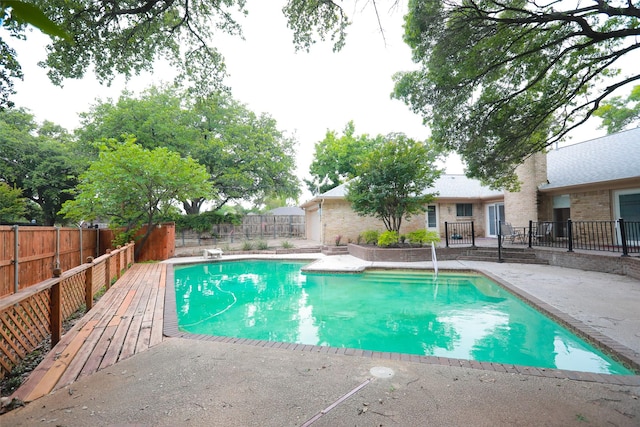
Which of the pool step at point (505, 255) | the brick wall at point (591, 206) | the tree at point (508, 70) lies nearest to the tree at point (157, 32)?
the tree at point (508, 70)

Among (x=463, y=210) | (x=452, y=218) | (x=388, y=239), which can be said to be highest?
(x=463, y=210)

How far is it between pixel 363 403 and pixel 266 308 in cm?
447

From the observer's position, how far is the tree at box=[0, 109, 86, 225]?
18922 mm

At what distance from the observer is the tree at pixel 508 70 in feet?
19.7

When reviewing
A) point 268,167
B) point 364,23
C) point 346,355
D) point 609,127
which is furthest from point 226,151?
point 609,127

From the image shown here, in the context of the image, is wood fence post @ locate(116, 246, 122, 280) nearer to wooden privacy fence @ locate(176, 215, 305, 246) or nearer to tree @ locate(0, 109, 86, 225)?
wooden privacy fence @ locate(176, 215, 305, 246)

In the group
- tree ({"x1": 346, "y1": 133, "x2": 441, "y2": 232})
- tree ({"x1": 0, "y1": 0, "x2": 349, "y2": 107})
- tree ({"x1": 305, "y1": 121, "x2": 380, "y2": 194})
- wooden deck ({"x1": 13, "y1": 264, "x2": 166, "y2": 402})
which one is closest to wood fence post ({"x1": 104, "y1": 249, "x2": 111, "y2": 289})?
wooden deck ({"x1": 13, "y1": 264, "x2": 166, "y2": 402})

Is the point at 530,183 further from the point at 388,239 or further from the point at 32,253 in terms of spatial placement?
the point at 32,253

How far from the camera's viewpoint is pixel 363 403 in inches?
98.0

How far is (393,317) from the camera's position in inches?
230

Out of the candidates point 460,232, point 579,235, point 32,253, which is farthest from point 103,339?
point 460,232

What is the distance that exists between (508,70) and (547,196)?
804 cm

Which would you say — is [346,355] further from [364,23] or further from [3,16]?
[364,23]

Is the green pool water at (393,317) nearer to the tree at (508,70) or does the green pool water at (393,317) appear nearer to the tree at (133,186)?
the tree at (508,70)
